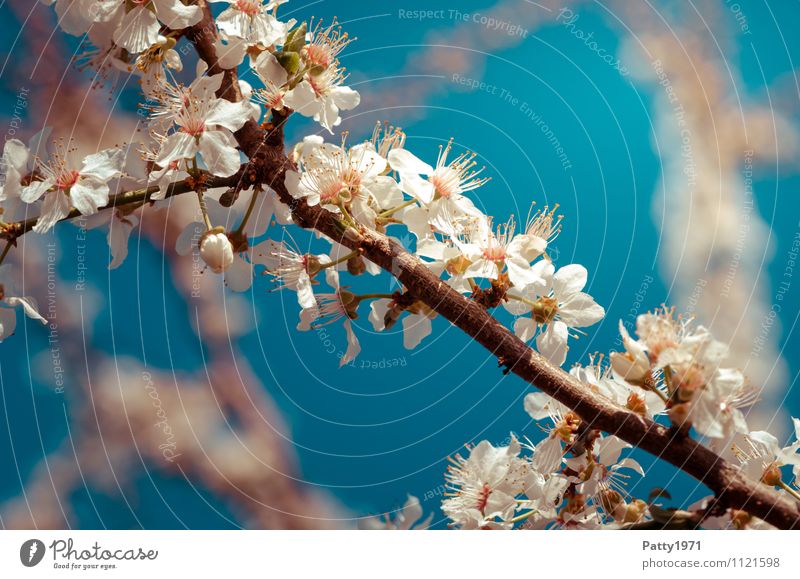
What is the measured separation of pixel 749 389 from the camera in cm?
103

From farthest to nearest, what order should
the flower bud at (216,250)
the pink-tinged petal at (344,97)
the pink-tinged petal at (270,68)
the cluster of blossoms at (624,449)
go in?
1. the pink-tinged petal at (344,97)
2. the pink-tinged petal at (270,68)
3. the flower bud at (216,250)
4. the cluster of blossoms at (624,449)

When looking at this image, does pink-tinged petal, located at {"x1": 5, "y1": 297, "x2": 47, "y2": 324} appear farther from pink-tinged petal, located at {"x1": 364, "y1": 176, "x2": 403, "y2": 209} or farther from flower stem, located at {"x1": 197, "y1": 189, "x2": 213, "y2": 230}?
pink-tinged petal, located at {"x1": 364, "y1": 176, "x2": 403, "y2": 209}

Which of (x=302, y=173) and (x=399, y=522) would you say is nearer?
(x=302, y=173)

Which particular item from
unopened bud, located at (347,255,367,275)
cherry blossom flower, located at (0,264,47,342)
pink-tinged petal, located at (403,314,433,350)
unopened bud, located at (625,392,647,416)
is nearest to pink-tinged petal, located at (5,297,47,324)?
cherry blossom flower, located at (0,264,47,342)

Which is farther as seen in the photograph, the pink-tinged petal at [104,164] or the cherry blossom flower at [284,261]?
the cherry blossom flower at [284,261]

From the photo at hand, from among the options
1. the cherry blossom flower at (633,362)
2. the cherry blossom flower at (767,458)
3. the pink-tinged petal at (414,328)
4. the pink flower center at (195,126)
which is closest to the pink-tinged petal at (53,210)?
the pink flower center at (195,126)

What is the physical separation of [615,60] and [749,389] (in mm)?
908

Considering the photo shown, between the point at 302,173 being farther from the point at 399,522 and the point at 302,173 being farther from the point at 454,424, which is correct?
the point at 454,424

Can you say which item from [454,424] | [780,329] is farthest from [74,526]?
[780,329]

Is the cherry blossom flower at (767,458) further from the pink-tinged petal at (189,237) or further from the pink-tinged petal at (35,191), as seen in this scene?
the pink-tinged petal at (35,191)

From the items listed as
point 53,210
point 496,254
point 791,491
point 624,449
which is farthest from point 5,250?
point 791,491

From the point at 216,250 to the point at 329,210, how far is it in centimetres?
19

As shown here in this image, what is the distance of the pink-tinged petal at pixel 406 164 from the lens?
1122 mm
